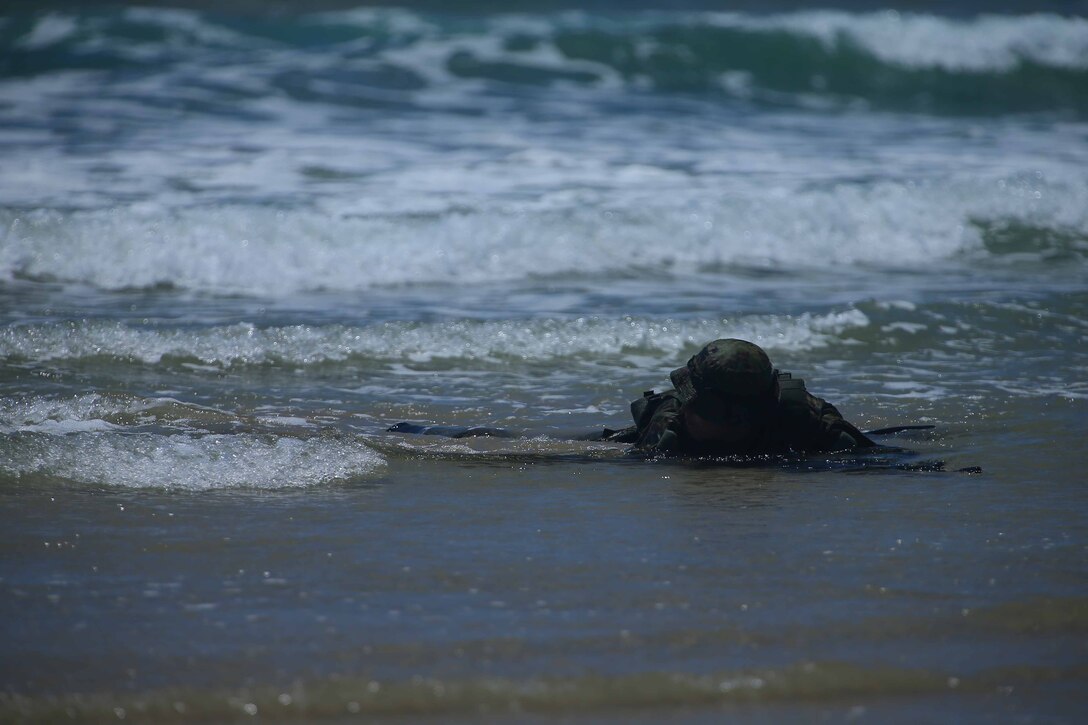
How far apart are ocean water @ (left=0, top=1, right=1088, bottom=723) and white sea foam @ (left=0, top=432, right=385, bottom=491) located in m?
0.02

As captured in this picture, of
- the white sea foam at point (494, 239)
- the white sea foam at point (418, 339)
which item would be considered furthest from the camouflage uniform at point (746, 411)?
the white sea foam at point (494, 239)

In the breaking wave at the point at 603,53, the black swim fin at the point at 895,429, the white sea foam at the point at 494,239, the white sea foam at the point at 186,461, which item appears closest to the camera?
the white sea foam at the point at 186,461

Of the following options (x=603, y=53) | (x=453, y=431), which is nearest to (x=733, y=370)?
(x=453, y=431)

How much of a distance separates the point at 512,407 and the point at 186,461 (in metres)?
1.56

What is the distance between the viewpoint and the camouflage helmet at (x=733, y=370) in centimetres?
414

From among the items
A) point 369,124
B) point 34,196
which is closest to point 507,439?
point 34,196

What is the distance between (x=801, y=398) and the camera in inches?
173

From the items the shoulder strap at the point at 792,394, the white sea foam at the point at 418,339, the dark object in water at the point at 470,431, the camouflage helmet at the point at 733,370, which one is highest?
the camouflage helmet at the point at 733,370

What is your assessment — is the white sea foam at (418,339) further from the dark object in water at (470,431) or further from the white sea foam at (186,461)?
the white sea foam at (186,461)

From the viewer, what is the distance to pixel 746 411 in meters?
4.31

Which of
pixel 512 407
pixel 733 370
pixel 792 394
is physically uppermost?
pixel 733 370

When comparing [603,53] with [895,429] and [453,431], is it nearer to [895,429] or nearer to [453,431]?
[895,429]

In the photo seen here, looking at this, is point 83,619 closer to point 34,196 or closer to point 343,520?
point 343,520

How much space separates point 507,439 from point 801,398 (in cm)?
101
